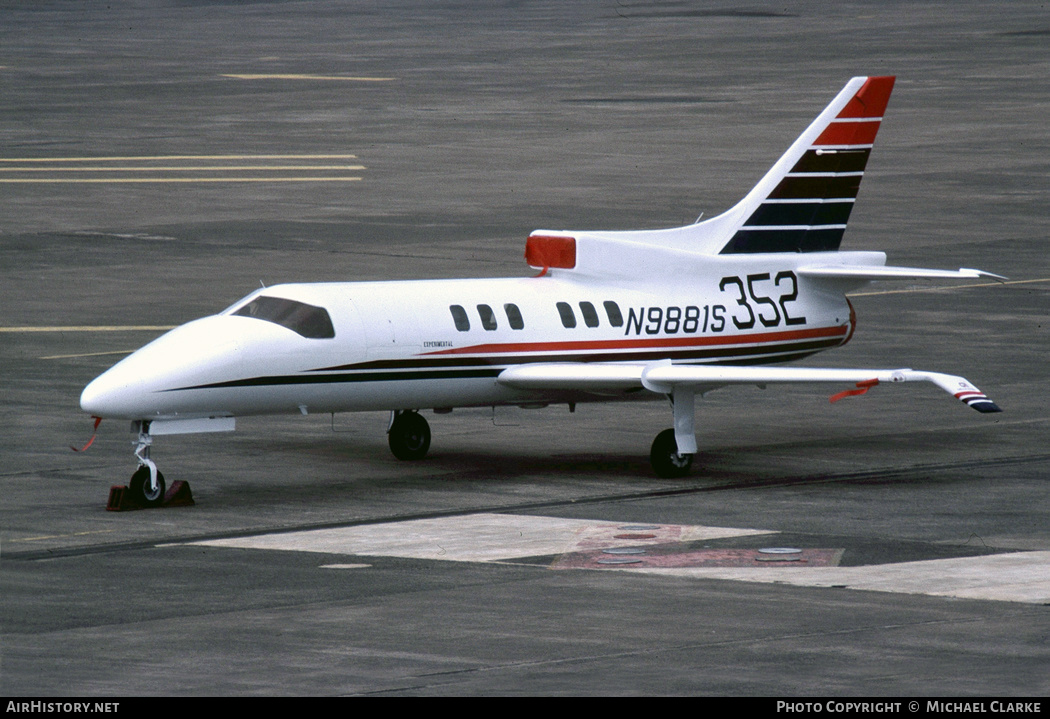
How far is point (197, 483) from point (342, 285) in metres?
3.25

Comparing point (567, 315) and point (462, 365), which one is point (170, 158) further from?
point (462, 365)

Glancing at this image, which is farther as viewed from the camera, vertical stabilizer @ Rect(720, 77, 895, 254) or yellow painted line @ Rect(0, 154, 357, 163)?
yellow painted line @ Rect(0, 154, 357, 163)

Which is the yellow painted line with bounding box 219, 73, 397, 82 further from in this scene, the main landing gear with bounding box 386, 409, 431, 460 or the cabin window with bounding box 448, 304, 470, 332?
the cabin window with bounding box 448, 304, 470, 332

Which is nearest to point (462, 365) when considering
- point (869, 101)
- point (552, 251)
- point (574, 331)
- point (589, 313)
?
point (574, 331)

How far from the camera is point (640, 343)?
30.3 meters

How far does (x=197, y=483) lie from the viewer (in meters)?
28.4

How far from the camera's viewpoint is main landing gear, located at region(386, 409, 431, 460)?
3028 cm

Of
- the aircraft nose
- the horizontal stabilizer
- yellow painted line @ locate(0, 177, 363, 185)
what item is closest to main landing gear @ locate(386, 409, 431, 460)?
the aircraft nose

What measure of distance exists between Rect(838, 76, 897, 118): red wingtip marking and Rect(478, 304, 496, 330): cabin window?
704cm

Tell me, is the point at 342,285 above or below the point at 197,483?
above

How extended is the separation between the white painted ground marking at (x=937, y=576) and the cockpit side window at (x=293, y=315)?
6.77 m

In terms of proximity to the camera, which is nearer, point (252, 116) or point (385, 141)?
point (385, 141)

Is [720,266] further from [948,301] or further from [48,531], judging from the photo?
[948,301]
